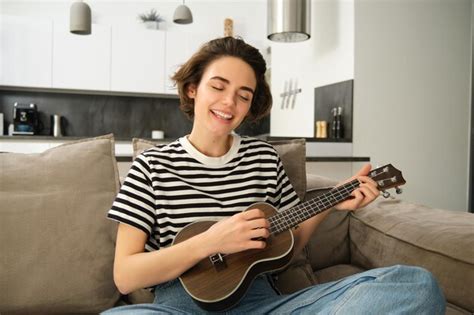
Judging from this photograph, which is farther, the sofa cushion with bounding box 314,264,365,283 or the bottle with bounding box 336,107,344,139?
the bottle with bounding box 336,107,344,139

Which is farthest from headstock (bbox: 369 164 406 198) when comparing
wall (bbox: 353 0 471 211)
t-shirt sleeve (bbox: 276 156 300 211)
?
wall (bbox: 353 0 471 211)

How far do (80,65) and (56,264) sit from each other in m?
3.67

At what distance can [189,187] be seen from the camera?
127cm

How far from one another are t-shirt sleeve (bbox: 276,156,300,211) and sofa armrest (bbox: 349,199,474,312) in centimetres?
37

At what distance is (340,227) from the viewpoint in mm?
1714

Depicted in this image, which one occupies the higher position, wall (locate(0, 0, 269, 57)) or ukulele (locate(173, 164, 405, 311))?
wall (locate(0, 0, 269, 57))

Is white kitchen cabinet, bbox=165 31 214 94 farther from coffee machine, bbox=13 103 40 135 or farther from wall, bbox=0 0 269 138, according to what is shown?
coffee machine, bbox=13 103 40 135

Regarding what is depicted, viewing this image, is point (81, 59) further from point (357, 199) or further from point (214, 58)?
point (357, 199)

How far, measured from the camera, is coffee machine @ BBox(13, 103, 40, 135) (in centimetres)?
466

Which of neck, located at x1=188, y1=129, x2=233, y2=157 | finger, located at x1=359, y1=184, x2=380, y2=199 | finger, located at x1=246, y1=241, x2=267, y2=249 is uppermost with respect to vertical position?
neck, located at x1=188, y1=129, x2=233, y2=157

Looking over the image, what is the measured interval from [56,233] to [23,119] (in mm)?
3774

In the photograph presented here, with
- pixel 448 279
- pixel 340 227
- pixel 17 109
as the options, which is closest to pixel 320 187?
pixel 340 227

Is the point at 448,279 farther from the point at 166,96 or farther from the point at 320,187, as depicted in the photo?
the point at 166,96

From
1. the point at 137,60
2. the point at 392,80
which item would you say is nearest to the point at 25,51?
the point at 137,60
